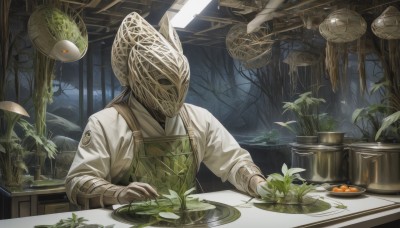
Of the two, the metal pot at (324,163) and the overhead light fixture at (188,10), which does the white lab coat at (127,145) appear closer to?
the overhead light fixture at (188,10)

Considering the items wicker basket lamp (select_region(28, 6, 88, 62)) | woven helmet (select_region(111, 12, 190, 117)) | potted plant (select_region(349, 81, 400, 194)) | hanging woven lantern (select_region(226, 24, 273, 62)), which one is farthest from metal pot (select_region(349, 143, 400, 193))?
wicker basket lamp (select_region(28, 6, 88, 62))

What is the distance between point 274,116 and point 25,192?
2.54 meters

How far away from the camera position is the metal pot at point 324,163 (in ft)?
8.12

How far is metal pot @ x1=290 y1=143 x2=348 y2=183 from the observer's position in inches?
97.4

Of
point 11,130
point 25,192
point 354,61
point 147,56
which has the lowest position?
point 25,192

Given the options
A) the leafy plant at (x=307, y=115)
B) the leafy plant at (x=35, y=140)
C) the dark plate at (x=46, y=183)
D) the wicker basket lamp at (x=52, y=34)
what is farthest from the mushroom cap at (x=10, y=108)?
the leafy plant at (x=307, y=115)

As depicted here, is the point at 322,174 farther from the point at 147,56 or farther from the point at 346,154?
the point at 147,56

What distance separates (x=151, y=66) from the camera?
1.61 meters

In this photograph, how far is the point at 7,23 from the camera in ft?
9.42

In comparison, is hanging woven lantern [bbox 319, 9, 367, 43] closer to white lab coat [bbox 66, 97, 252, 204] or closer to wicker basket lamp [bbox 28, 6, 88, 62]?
white lab coat [bbox 66, 97, 252, 204]

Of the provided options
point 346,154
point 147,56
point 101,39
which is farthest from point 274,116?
point 147,56

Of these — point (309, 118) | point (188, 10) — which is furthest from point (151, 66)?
point (309, 118)

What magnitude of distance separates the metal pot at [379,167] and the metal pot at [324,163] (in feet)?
0.66

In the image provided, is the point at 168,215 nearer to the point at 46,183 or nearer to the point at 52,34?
the point at 52,34
